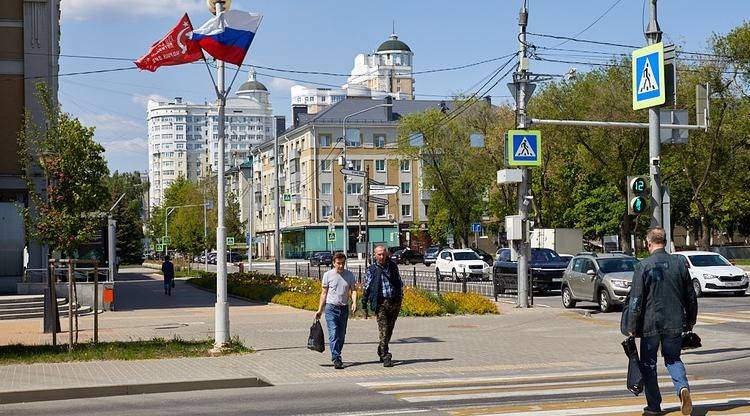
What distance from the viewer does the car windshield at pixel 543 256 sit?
1505 inches

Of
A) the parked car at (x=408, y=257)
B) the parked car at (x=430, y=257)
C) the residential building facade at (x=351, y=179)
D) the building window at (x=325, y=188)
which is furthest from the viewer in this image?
the building window at (x=325, y=188)

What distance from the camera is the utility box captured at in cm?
6425

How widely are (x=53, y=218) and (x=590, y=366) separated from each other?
1535 cm

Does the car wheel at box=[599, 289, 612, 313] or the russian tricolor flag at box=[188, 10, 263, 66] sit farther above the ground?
the russian tricolor flag at box=[188, 10, 263, 66]

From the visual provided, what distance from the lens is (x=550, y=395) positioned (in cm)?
1220

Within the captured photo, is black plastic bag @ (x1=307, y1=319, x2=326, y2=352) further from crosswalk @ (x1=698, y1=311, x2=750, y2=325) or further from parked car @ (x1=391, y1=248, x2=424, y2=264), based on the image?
parked car @ (x1=391, y1=248, x2=424, y2=264)

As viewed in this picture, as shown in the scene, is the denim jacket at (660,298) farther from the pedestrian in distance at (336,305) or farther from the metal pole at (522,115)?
the metal pole at (522,115)

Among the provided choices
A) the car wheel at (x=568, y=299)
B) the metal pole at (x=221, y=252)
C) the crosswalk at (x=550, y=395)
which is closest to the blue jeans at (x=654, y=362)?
the crosswalk at (x=550, y=395)

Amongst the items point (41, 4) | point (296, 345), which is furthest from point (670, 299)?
point (41, 4)

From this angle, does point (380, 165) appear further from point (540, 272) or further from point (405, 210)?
point (540, 272)

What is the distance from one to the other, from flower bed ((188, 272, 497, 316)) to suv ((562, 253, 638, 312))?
2656mm

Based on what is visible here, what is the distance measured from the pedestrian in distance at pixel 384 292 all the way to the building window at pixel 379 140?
89275mm

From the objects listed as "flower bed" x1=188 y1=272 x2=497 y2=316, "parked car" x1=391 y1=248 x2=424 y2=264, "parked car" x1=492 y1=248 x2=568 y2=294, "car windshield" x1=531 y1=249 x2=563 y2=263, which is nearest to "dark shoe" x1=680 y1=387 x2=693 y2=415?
"flower bed" x1=188 y1=272 x2=497 y2=316

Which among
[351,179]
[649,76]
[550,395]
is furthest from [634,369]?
[351,179]
